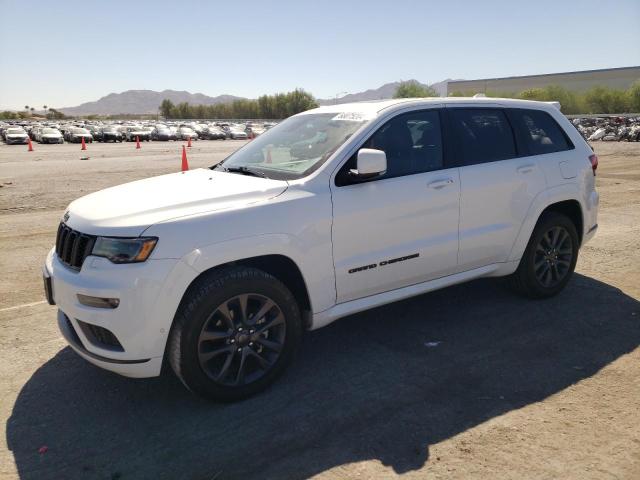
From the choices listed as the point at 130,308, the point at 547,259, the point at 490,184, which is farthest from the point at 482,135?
the point at 130,308

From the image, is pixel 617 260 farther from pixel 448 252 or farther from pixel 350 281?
pixel 350 281

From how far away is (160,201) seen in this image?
3414 mm

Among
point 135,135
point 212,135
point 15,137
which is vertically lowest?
point 212,135

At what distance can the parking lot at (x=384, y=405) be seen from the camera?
284 cm

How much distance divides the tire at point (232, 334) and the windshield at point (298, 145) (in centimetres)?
87

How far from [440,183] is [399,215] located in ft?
1.64

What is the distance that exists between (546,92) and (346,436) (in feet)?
316

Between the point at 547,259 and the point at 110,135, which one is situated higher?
the point at 110,135

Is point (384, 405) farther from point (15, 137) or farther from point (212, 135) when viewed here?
point (212, 135)

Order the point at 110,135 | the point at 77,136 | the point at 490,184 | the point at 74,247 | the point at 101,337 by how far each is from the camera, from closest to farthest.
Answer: the point at 101,337
the point at 74,247
the point at 490,184
the point at 77,136
the point at 110,135

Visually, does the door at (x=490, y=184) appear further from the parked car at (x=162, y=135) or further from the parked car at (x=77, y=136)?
the parked car at (x=162, y=135)

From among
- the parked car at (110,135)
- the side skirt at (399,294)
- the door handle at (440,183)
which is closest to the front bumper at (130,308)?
the side skirt at (399,294)

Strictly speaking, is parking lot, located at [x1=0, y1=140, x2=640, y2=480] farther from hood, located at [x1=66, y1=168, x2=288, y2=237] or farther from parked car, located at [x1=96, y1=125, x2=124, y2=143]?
parked car, located at [x1=96, y1=125, x2=124, y2=143]

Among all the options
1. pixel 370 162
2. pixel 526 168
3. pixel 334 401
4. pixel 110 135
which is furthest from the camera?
pixel 110 135
